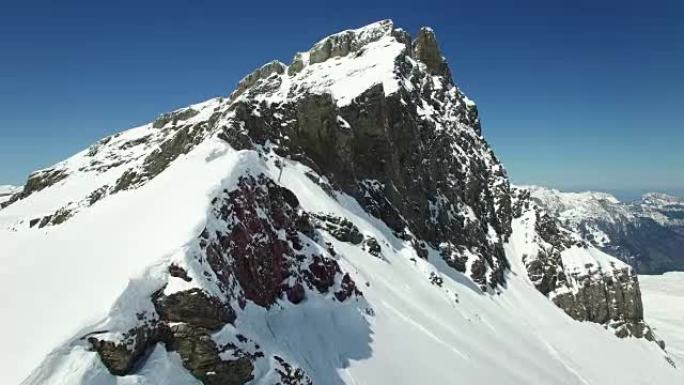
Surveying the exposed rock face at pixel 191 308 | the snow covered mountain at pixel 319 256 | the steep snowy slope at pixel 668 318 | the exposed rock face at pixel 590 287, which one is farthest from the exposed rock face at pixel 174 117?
the steep snowy slope at pixel 668 318

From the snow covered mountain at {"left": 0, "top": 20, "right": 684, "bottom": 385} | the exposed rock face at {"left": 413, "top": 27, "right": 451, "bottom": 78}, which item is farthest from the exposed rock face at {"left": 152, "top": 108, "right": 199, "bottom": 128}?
the exposed rock face at {"left": 413, "top": 27, "right": 451, "bottom": 78}

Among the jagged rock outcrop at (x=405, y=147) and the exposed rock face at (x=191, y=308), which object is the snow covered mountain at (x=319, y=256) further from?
the jagged rock outcrop at (x=405, y=147)

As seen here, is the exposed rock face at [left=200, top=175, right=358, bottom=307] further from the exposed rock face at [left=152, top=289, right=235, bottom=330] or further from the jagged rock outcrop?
the jagged rock outcrop

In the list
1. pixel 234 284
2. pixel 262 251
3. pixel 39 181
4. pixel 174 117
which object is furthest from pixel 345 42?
pixel 234 284

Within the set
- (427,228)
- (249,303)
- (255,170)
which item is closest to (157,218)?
(249,303)

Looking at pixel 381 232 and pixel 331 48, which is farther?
pixel 331 48

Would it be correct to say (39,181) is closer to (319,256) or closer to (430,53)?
(430,53)

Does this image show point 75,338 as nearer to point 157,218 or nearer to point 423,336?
point 157,218
